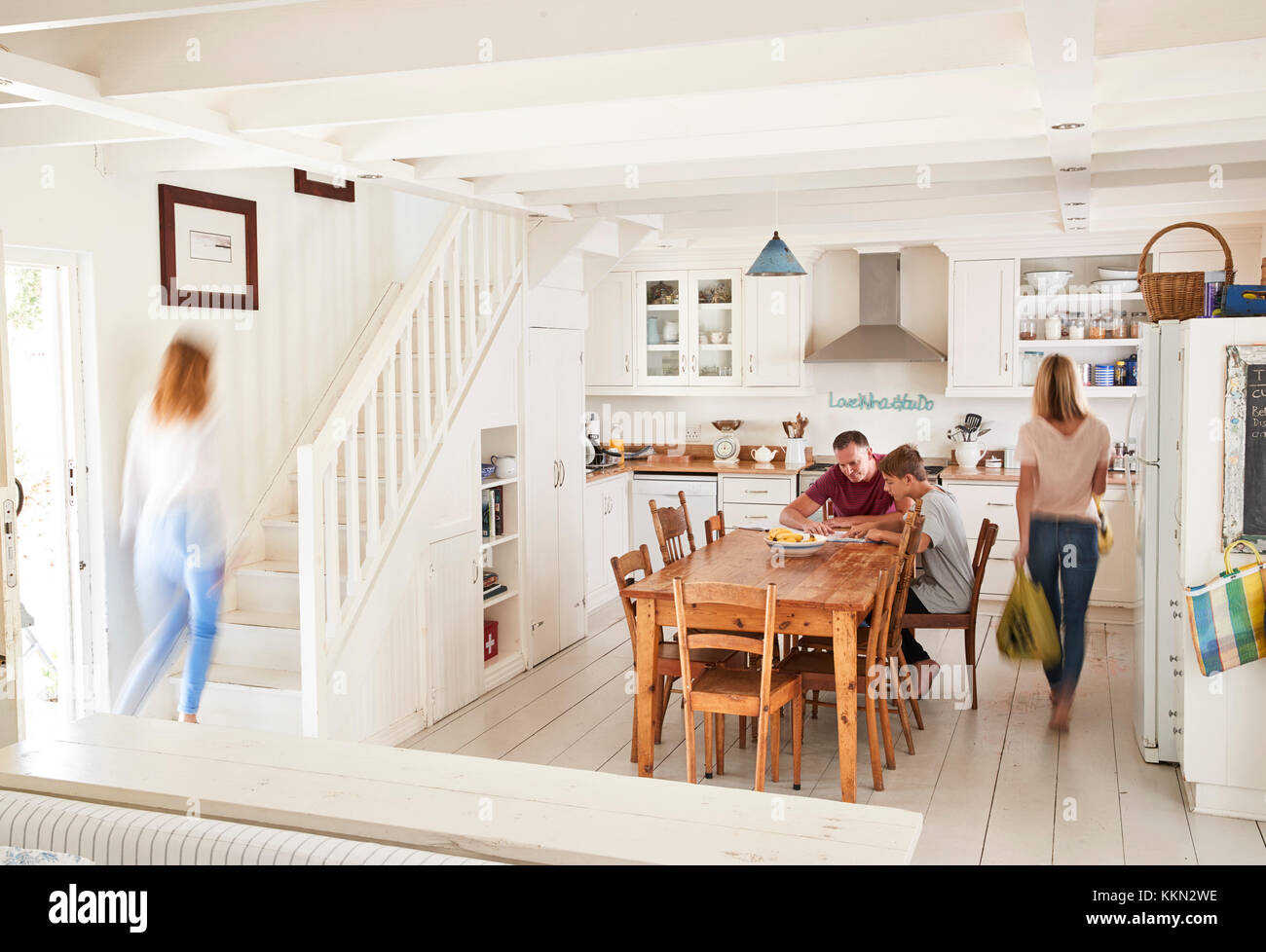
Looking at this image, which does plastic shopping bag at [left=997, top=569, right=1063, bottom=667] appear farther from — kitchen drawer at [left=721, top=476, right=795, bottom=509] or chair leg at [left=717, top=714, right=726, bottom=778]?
kitchen drawer at [left=721, top=476, right=795, bottom=509]

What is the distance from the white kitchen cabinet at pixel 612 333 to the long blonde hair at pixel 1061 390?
13.5ft

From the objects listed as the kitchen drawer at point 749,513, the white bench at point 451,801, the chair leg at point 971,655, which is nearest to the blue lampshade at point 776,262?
the chair leg at point 971,655

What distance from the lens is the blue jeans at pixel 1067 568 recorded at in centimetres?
475

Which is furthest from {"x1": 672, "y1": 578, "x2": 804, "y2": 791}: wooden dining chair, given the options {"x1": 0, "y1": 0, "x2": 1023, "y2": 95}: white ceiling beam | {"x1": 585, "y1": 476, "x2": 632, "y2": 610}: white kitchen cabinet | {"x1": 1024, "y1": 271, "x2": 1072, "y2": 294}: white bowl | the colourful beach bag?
{"x1": 1024, "y1": 271, "x2": 1072, "y2": 294}: white bowl

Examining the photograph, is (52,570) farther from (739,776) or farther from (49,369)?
(739,776)

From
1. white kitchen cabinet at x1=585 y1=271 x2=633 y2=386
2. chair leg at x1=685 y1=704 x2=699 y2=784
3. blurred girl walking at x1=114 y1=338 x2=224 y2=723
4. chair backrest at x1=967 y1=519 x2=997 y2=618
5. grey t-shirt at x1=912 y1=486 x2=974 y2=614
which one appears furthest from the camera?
white kitchen cabinet at x1=585 y1=271 x2=633 y2=386

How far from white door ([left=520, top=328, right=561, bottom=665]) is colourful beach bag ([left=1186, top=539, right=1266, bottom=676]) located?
3.42 m

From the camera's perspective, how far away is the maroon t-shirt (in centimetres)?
568

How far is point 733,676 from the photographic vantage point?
4.26 m

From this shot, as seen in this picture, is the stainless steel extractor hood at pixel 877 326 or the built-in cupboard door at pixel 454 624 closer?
the built-in cupboard door at pixel 454 624

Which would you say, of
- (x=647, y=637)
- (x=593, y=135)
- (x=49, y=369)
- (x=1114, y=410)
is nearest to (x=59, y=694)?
(x=49, y=369)

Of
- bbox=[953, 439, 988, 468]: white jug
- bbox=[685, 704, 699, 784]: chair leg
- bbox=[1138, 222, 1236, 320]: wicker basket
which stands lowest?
bbox=[685, 704, 699, 784]: chair leg

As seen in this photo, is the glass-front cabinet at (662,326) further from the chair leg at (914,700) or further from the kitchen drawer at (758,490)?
the chair leg at (914,700)
